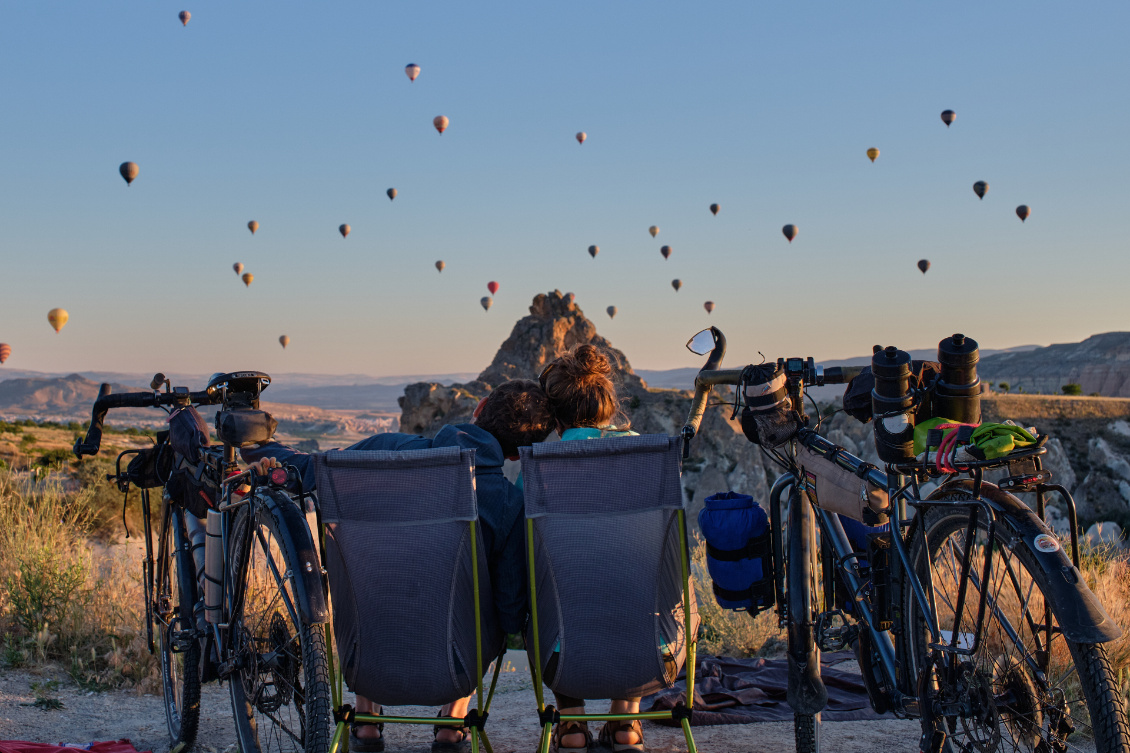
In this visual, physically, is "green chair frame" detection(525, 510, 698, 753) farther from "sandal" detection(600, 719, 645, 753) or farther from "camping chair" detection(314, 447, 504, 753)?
"sandal" detection(600, 719, 645, 753)

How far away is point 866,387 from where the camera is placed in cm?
310

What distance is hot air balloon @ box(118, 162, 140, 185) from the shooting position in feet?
167

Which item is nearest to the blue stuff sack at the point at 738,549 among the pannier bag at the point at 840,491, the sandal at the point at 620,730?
the pannier bag at the point at 840,491

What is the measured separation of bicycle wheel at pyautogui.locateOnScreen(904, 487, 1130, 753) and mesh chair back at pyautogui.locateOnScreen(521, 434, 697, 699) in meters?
0.76

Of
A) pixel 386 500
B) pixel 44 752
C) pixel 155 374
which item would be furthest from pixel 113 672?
pixel 386 500

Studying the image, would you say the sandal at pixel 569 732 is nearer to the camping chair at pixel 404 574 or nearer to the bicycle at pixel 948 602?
the camping chair at pixel 404 574

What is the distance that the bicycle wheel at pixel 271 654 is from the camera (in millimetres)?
2891

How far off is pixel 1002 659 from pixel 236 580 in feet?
8.10

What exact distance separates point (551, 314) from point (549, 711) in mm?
44574

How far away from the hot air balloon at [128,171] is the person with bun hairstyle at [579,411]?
176ft

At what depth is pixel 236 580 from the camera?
11.2 ft

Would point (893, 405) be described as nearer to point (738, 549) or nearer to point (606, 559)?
point (738, 549)

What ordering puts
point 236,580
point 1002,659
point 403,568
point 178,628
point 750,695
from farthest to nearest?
point 750,695 → point 178,628 → point 236,580 → point 403,568 → point 1002,659

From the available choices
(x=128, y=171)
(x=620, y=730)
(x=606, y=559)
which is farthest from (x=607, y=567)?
(x=128, y=171)
